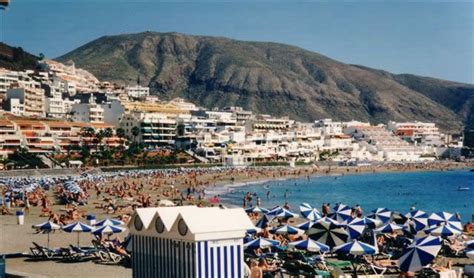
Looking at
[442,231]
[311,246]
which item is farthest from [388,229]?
[311,246]

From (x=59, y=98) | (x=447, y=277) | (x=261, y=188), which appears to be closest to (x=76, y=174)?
(x=261, y=188)

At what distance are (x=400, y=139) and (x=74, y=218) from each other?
12671 cm

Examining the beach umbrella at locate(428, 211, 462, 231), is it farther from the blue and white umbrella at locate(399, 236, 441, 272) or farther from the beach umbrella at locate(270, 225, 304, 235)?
the blue and white umbrella at locate(399, 236, 441, 272)

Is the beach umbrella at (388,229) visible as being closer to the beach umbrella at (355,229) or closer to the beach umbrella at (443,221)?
the beach umbrella at (443,221)

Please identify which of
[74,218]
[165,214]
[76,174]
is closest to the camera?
[165,214]

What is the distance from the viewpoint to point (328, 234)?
59.0 ft

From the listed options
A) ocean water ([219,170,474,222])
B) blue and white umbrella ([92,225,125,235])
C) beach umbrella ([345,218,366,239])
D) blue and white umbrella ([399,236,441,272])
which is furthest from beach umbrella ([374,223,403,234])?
ocean water ([219,170,474,222])

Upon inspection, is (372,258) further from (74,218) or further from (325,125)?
(325,125)

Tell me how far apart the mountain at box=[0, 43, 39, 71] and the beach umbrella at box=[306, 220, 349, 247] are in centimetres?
11336

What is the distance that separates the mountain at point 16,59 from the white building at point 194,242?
120423 millimetres

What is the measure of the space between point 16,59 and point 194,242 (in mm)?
130124

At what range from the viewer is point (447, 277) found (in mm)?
13766

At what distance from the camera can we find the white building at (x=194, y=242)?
28.7ft

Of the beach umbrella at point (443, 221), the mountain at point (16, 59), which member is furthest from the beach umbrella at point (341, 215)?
the mountain at point (16, 59)
